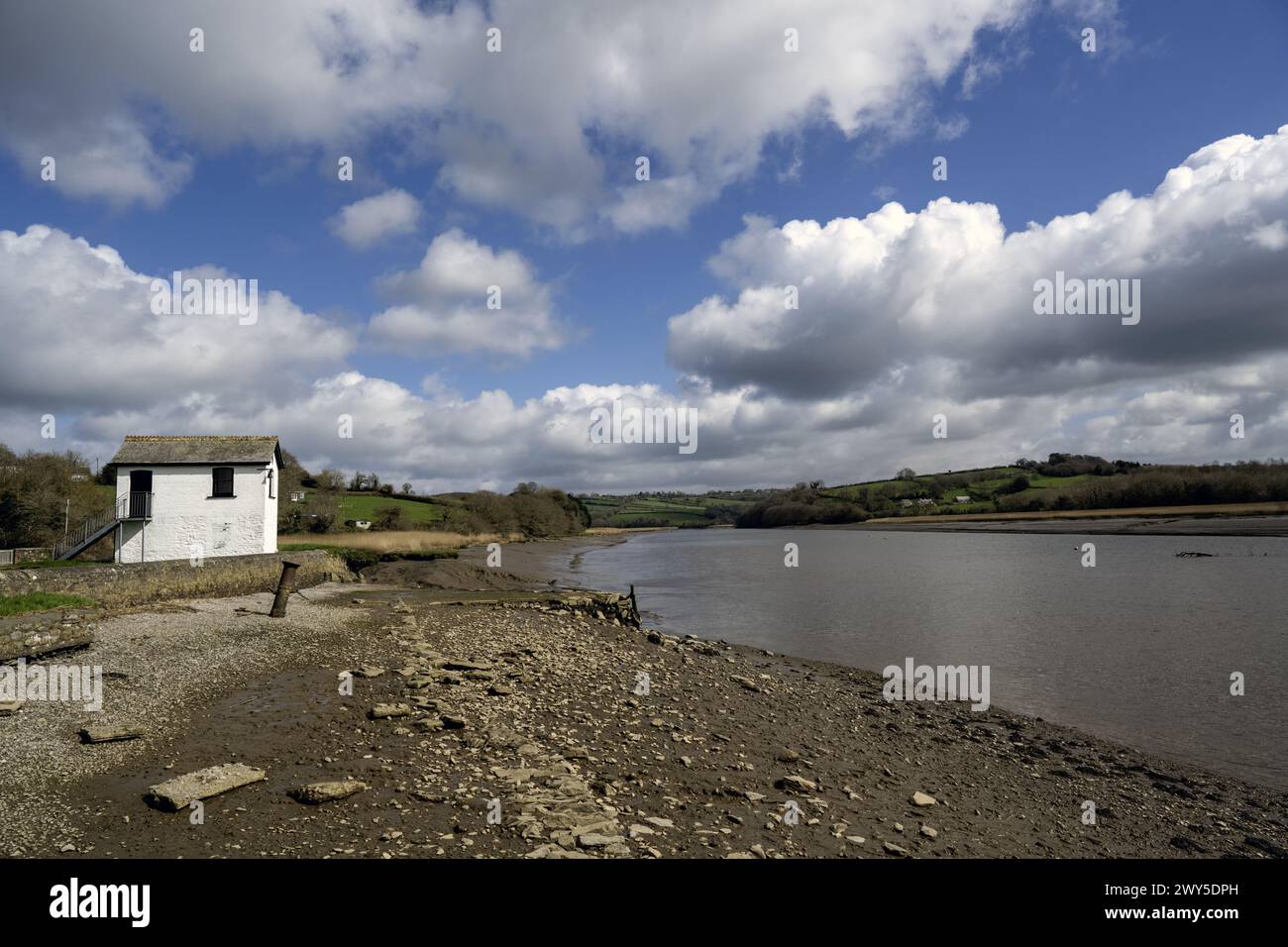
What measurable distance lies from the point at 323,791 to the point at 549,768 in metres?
2.56

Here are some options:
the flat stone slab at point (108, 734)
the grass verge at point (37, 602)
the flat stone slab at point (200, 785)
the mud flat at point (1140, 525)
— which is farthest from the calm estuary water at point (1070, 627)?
the mud flat at point (1140, 525)

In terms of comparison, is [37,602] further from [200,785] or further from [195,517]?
[195,517]

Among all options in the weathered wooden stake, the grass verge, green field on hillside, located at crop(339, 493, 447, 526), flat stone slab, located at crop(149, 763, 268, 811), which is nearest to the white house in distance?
the weathered wooden stake

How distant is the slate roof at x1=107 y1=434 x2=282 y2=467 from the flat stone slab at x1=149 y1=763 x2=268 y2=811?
24.1 m

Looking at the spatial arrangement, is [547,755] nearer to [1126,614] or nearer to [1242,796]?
[1242,796]

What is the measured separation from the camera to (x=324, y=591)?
85.6 feet

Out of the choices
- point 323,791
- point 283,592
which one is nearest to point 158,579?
point 283,592

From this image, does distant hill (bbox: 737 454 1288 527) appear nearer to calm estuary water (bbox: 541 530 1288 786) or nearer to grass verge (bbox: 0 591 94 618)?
calm estuary water (bbox: 541 530 1288 786)

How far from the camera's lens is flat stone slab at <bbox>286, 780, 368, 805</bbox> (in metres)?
6.68

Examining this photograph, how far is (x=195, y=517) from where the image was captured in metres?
27.6
